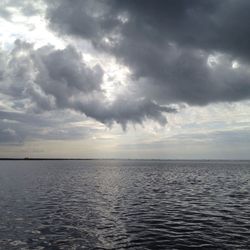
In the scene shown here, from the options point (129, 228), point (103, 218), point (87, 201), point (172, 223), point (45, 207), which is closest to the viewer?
point (129, 228)

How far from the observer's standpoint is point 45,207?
41.2 metres

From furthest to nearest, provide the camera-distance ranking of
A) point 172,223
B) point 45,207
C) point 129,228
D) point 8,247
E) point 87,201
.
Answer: point 87,201
point 45,207
point 172,223
point 129,228
point 8,247

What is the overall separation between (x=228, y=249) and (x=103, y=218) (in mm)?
15380

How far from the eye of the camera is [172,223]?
32.0 meters

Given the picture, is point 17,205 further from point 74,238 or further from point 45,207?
point 74,238

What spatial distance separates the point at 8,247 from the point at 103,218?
13314 mm

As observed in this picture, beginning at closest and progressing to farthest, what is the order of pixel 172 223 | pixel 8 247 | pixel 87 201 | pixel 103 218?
pixel 8 247 < pixel 172 223 < pixel 103 218 < pixel 87 201

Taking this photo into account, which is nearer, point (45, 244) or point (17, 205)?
point (45, 244)

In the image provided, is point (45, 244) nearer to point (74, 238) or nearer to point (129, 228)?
point (74, 238)

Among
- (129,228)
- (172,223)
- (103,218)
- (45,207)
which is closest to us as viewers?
(129,228)

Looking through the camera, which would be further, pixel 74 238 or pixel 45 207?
pixel 45 207

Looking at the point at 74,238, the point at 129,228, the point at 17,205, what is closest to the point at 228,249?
the point at 129,228

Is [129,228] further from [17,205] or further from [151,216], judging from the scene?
[17,205]

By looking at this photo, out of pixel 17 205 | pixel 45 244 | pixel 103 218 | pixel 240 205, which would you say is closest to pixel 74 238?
pixel 45 244
